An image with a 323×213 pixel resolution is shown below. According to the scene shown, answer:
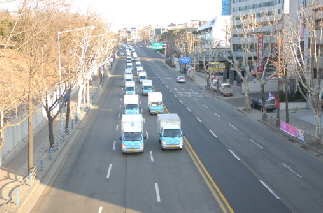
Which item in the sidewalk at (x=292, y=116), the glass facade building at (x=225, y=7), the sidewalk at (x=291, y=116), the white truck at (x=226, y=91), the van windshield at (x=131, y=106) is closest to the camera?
the sidewalk at (x=291, y=116)

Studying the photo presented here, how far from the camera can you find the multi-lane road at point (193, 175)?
17531 mm

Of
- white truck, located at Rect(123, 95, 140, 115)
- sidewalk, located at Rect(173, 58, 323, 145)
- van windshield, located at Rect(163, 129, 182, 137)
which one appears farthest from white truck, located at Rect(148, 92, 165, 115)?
van windshield, located at Rect(163, 129, 182, 137)

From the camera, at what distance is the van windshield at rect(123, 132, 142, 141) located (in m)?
26.8

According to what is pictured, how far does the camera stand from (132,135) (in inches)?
1069

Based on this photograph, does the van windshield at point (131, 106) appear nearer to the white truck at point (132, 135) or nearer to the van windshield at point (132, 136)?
the white truck at point (132, 135)

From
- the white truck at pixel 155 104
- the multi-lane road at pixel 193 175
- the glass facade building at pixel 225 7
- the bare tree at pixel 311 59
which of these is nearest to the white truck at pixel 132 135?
the multi-lane road at pixel 193 175

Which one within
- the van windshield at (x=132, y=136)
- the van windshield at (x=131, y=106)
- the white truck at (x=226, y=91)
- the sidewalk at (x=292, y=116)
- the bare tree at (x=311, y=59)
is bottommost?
the sidewalk at (x=292, y=116)

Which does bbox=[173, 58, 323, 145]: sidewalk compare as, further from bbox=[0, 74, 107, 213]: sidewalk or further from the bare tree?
bbox=[0, 74, 107, 213]: sidewalk

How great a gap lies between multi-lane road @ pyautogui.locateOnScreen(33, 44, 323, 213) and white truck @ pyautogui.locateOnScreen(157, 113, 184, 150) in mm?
638

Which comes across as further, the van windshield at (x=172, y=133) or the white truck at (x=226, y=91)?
the white truck at (x=226, y=91)

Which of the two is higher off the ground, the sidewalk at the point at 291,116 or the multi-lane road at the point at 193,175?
the sidewalk at the point at 291,116

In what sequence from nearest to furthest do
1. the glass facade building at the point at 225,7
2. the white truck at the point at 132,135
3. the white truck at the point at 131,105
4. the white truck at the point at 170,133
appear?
the white truck at the point at 132,135 < the white truck at the point at 170,133 < the white truck at the point at 131,105 < the glass facade building at the point at 225,7

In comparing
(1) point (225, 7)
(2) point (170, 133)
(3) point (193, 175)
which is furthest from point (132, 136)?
(1) point (225, 7)

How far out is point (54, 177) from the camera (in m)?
21.9
